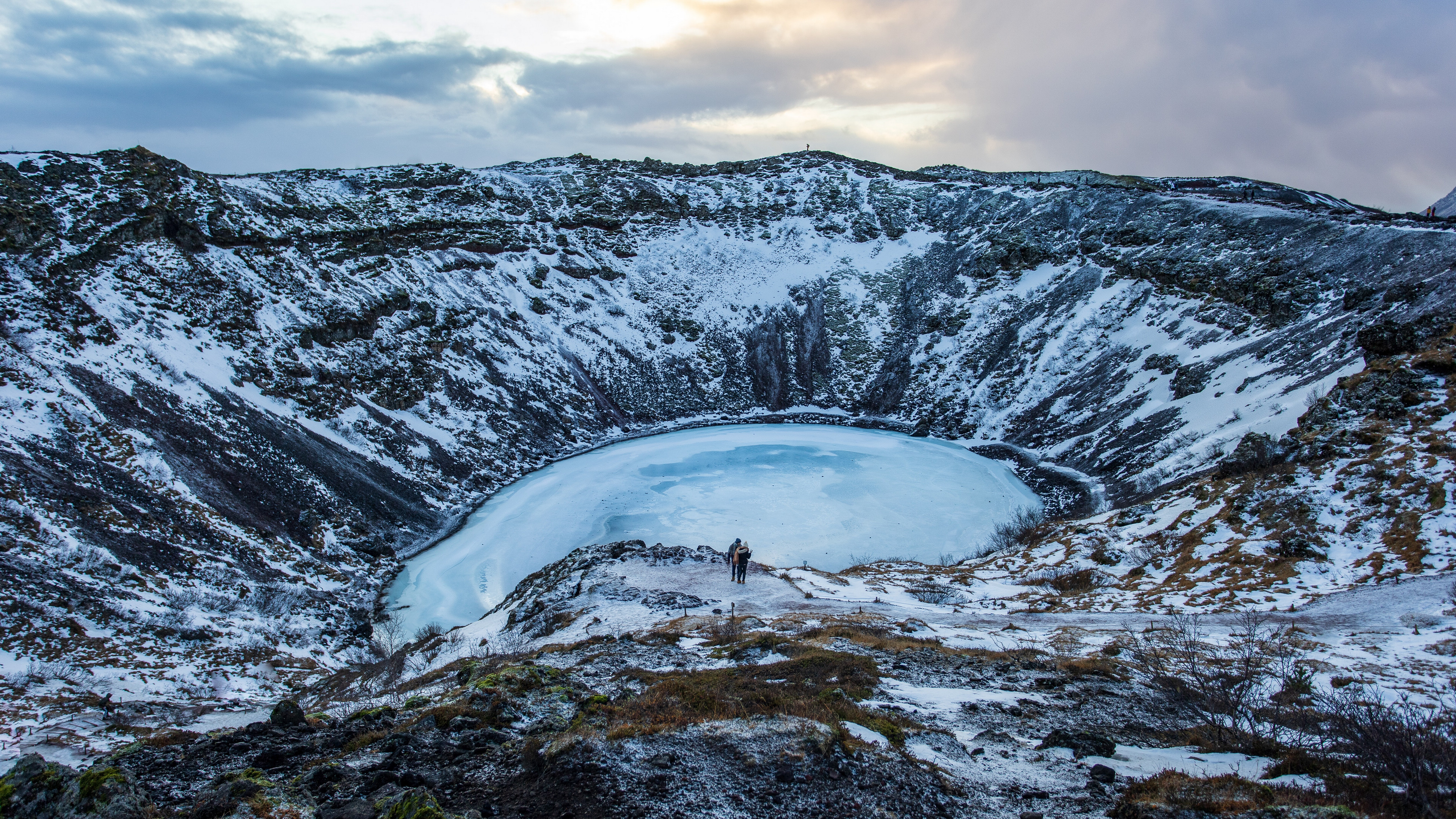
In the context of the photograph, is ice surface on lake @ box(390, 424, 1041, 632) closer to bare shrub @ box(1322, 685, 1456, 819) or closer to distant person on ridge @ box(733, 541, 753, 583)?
distant person on ridge @ box(733, 541, 753, 583)

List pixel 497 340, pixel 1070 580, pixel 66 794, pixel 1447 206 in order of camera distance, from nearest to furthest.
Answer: pixel 66 794 → pixel 1070 580 → pixel 497 340 → pixel 1447 206

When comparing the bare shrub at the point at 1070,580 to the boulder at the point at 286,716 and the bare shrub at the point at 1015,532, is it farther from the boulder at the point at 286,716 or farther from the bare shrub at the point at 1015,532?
the boulder at the point at 286,716

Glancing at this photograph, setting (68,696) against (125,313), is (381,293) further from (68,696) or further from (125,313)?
(68,696)

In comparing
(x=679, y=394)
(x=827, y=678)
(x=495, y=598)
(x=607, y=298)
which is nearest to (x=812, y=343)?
(x=679, y=394)

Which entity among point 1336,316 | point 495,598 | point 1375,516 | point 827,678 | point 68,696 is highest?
point 1336,316

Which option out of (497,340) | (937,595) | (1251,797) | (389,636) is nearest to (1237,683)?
(1251,797)

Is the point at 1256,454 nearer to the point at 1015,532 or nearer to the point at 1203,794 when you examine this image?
the point at 1015,532

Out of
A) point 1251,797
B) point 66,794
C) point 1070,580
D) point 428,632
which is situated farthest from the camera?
point 428,632

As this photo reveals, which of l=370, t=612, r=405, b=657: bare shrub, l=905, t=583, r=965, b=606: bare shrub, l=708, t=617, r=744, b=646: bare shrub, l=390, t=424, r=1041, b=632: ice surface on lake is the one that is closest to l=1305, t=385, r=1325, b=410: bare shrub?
l=390, t=424, r=1041, b=632: ice surface on lake
